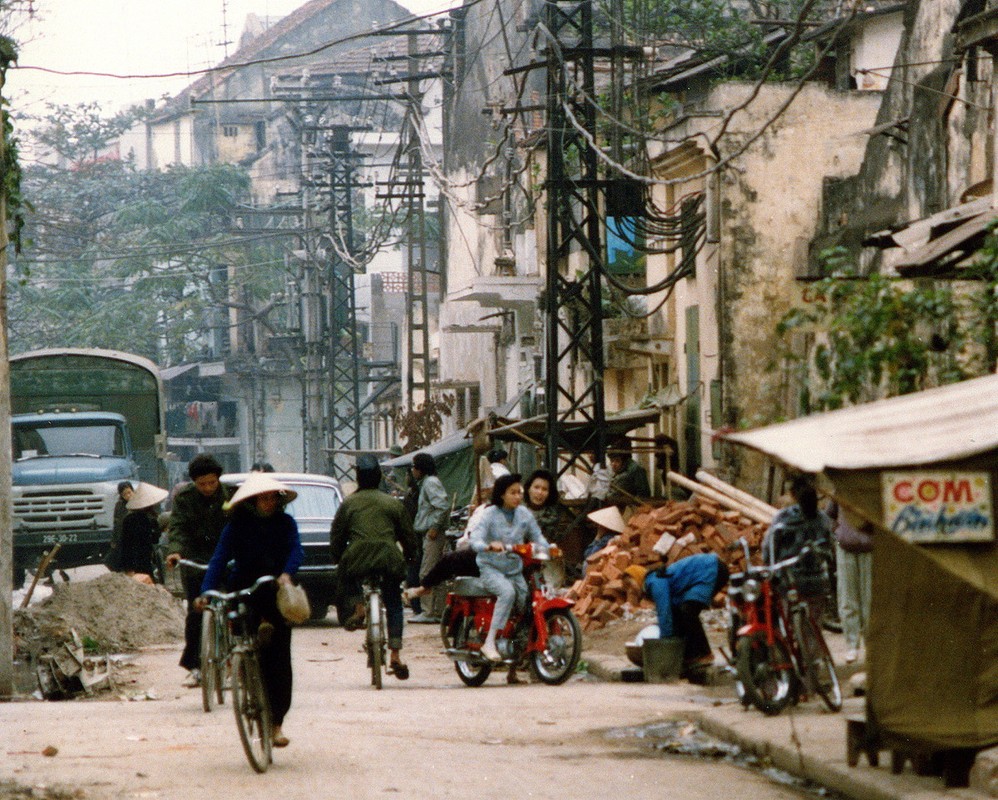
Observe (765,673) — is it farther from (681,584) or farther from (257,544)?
(257,544)

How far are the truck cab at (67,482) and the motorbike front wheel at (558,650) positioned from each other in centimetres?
1573

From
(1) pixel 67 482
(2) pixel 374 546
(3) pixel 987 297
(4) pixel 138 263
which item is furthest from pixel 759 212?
(4) pixel 138 263

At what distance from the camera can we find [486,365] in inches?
1709

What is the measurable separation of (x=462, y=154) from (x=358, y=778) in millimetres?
38111

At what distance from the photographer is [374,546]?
45.2 ft

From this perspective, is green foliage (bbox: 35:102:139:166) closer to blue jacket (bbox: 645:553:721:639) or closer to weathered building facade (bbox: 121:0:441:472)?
weathered building facade (bbox: 121:0:441:472)

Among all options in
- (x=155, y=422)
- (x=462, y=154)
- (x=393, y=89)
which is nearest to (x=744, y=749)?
(x=155, y=422)

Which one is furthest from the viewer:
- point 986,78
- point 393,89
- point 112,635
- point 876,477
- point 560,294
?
point 393,89

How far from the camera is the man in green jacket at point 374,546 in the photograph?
13.8 m

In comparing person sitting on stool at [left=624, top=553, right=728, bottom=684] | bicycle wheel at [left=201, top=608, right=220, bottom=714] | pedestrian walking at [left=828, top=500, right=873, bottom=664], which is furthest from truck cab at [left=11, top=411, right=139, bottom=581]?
pedestrian walking at [left=828, top=500, right=873, bottom=664]

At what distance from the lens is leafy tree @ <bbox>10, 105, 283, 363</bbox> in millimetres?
61781

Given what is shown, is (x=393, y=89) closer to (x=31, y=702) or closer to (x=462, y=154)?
(x=462, y=154)

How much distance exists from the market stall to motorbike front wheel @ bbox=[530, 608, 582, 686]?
5.99 meters

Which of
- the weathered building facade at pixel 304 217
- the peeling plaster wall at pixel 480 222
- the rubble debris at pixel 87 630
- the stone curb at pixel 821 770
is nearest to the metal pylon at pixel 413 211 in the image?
the peeling plaster wall at pixel 480 222
